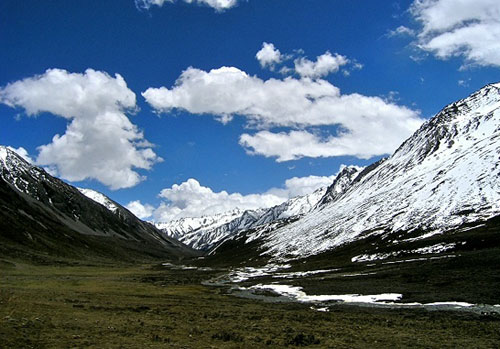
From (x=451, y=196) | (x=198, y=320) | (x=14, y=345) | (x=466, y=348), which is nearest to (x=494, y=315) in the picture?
(x=466, y=348)

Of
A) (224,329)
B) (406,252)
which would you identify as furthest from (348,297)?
(406,252)

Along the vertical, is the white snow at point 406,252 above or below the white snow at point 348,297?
above

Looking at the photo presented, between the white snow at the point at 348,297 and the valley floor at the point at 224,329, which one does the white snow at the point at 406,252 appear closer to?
the white snow at the point at 348,297

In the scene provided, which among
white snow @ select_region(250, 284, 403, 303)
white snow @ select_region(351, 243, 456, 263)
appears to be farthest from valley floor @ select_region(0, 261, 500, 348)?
white snow @ select_region(351, 243, 456, 263)

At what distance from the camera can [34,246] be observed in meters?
157

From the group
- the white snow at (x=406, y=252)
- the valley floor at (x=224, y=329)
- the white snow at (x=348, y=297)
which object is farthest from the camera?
the white snow at (x=406, y=252)

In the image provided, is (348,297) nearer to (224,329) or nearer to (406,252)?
(224,329)

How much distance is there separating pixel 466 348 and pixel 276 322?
14.1 meters

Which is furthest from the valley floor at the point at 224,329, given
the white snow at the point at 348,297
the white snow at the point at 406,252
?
the white snow at the point at 406,252

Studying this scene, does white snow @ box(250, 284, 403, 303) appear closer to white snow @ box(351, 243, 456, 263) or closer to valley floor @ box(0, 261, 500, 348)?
valley floor @ box(0, 261, 500, 348)

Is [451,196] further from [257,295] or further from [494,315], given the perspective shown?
[494,315]

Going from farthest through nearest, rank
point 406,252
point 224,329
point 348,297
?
point 406,252 → point 348,297 → point 224,329

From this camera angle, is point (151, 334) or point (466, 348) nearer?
point (466, 348)

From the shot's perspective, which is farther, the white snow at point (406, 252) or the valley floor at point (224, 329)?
the white snow at point (406, 252)
